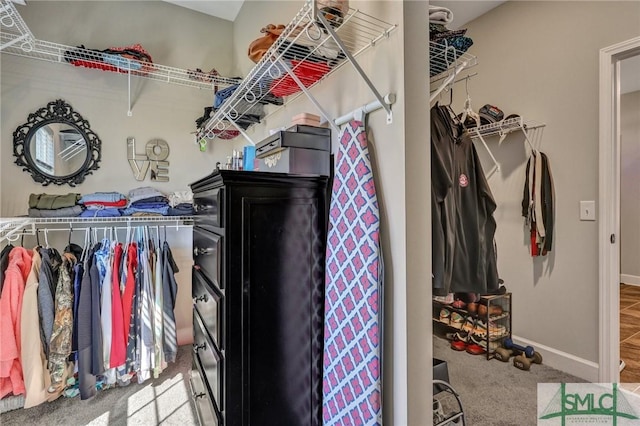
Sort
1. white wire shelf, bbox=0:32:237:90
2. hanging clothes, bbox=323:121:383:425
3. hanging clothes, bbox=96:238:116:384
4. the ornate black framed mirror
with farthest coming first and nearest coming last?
the ornate black framed mirror, white wire shelf, bbox=0:32:237:90, hanging clothes, bbox=96:238:116:384, hanging clothes, bbox=323:121:383:425

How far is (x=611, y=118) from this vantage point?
6.50ft

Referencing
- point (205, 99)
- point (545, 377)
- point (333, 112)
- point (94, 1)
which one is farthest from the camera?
point (205, 99)

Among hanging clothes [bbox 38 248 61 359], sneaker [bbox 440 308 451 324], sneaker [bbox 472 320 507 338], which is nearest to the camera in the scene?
hanging clothes [bbox 38 248 61 359]

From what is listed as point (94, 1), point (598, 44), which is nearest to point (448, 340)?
point (598, 44)

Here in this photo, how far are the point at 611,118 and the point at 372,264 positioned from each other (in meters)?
2.02

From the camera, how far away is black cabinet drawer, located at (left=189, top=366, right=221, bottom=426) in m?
1.27

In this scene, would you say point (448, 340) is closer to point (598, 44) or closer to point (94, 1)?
point (598, 44)

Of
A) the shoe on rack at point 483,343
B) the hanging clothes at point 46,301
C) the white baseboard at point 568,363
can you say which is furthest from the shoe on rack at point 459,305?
the hanging clothes at point 46,301

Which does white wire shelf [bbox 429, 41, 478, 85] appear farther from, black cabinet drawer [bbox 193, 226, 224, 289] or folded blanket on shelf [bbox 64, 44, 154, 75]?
folded blanket on shelf [bbox 64, 44, 154, 75]

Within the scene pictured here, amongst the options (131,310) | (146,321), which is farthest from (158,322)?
(131,310)

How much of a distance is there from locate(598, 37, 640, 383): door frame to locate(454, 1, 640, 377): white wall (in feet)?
0.18

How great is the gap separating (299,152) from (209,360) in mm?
935

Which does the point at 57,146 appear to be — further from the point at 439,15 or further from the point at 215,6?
the point at 439,15

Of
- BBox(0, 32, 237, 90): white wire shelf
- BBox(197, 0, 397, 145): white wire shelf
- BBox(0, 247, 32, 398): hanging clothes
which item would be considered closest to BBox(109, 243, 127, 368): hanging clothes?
BBox(0, 247, 32, 398): hanging clothes
